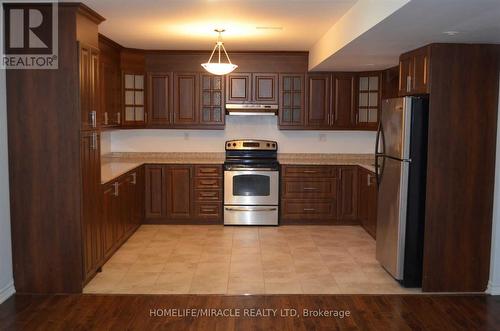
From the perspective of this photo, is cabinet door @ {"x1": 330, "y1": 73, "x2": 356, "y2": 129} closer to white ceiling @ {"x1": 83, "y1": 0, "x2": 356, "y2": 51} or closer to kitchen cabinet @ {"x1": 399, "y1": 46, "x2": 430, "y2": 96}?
white ceiling @ {"x1": 83, "y1": 0, "x2": 356, "y2": 51}

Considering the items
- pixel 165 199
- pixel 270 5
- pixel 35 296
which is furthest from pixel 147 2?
pixel 165 199

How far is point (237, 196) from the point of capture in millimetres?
7098

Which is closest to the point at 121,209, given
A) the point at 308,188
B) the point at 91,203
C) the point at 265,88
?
the point at 91,203

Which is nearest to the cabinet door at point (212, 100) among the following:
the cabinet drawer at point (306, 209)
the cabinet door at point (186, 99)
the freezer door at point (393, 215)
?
the cabinet door at point (186, 99)

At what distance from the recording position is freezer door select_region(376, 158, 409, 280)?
454 cm

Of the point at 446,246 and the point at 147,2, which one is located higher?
the point at 147,2

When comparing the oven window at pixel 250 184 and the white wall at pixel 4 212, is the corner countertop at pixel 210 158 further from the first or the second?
the white wall at pixel 4 212

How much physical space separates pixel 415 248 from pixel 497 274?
2.31ft

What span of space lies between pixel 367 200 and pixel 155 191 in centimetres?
284

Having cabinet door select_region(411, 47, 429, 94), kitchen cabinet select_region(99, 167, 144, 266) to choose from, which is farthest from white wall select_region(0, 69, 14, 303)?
cabinet door select_region(411, 47, 429, 94)

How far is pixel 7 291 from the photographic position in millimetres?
4277

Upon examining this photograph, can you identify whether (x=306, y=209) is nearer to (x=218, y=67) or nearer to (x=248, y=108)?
(x=248, y=108)

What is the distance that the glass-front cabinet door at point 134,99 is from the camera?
702cm

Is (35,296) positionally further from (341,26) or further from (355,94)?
(355,94)
